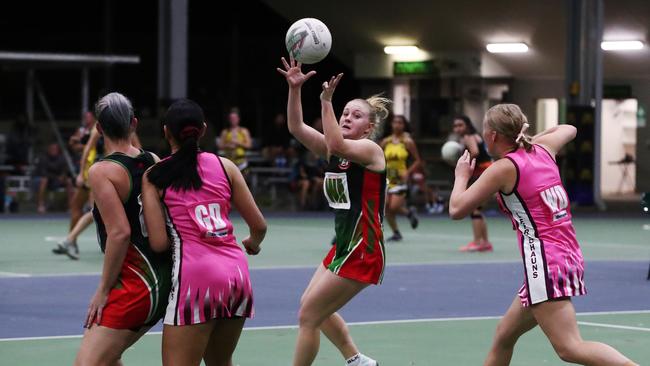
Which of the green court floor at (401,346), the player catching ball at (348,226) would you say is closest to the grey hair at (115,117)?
the player catching ball at (348,226)

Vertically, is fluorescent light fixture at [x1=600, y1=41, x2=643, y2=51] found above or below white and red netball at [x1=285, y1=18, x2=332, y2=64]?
above

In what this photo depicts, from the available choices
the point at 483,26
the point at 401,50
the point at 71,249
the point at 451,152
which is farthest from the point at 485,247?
the point at 401,50

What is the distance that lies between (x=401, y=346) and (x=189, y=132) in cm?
425

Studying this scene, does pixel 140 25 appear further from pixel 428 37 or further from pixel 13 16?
pixel 428 37

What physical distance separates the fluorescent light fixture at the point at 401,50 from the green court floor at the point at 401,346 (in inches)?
943

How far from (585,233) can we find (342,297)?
15.4 m

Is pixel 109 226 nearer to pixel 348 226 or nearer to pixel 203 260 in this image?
pixel 203 260

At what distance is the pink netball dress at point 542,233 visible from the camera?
6836 mm

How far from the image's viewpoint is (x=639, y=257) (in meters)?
18.1

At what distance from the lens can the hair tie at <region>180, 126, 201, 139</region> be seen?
20.0 feet

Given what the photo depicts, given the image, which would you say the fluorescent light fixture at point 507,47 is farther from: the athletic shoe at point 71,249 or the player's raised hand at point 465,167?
the player's raised hand at point 465,167

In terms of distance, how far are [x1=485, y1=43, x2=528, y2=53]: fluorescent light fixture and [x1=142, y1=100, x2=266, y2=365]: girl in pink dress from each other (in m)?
→ 27.7

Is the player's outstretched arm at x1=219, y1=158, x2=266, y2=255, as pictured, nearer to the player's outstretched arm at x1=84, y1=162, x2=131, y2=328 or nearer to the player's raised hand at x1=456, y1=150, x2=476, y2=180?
the player's outstretched arm at x1=84, y1=162, x2=131, y2=328

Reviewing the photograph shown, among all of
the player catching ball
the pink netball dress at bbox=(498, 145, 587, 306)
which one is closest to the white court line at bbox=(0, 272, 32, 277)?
the player catching ball
